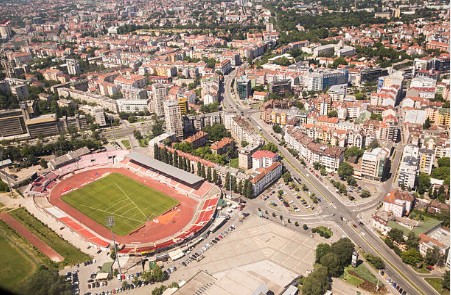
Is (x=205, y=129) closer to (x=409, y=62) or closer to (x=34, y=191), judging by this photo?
(x=34, y=191)

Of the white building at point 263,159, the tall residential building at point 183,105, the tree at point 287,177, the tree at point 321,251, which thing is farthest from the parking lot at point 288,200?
the tall residential building at point 183,105

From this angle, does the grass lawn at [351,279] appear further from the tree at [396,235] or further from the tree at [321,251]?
the tree at [396,235]

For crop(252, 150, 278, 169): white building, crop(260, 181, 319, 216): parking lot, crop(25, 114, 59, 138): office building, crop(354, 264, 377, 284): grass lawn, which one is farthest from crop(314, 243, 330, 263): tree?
crop(25, 114, 59, 138): office building

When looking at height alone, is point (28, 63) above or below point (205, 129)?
above

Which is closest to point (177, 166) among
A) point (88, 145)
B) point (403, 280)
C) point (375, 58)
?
point (88, 145)

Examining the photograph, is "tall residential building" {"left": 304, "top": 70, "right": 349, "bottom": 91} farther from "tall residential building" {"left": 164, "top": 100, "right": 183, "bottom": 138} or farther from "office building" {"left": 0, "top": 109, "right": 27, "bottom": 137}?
"office building" {"left": 0, "top": 109, "right": 27, "bottom": 137}

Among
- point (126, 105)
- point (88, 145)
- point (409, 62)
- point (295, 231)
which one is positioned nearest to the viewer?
point (295, 231)
